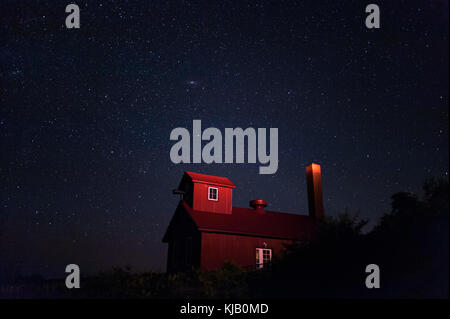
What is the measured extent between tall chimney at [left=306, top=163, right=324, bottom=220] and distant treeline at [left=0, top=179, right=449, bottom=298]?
40.2 feet

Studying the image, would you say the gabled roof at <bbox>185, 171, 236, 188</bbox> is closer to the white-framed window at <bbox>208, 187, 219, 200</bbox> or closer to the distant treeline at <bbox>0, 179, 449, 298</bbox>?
the white-framed window at <bbox>208, 187, 219, 200</bbox>

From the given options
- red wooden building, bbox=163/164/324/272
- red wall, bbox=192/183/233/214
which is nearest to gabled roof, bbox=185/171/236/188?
red wooden building, bbox=163/164/324/272

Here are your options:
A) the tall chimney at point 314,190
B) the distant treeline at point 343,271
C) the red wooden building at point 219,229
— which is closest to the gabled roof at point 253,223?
the red wooden building at point 219,229

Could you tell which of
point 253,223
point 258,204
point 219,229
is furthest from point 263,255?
point 258,204

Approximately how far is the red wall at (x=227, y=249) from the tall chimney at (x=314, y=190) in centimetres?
674

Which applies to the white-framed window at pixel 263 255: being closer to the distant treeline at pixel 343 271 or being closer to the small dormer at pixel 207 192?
the small dormer at pixel 207 192

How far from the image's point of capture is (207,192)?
92.5ft

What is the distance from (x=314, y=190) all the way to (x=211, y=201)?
9.06 m

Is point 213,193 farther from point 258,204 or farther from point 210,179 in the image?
point 258,204

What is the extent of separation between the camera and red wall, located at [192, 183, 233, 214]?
27744 mm

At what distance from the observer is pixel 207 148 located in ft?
68.2
